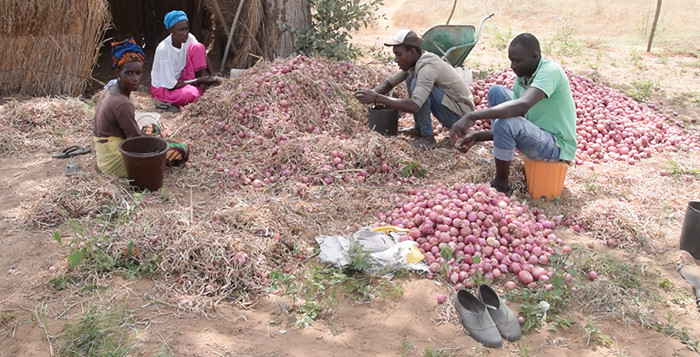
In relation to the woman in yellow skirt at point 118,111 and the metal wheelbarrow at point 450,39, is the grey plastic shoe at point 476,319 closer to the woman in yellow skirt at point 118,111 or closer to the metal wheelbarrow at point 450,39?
the woman in yellow skirt at point 118,111

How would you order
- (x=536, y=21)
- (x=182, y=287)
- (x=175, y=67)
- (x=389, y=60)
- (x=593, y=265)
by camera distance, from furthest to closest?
(x=536, y=21)
(x=389, y=60)
(x=175, y=67)
(x=593, y=265)
(x=182, y=287)

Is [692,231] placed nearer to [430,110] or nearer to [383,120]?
[430,110]

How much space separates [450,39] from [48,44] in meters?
4.00

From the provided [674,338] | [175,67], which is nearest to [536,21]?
[175,67]

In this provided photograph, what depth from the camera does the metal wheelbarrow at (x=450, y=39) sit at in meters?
5.77

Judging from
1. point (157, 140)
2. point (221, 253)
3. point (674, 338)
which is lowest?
point (674, 338)

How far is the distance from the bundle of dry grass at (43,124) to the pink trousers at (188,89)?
680 millimetres

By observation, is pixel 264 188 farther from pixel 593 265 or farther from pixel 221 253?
pixel 593 265

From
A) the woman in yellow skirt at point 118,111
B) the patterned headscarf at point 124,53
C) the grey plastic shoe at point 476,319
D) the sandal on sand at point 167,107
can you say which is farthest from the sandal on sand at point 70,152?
the grey plastic shoe at point 476,319

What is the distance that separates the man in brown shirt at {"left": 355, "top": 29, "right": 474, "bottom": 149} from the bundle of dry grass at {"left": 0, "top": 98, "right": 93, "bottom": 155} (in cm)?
246

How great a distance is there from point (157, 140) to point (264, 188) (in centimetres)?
77

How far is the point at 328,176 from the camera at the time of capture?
160 inches

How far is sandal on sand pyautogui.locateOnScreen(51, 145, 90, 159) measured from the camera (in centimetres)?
444

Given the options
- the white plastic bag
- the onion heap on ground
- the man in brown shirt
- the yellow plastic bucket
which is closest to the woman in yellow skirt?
the onion heap on ground
